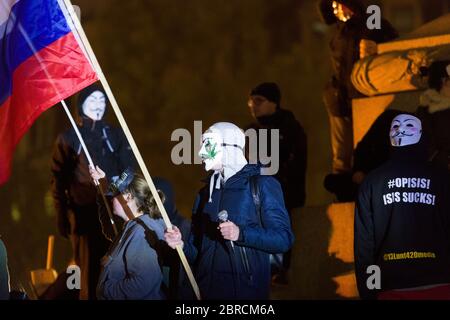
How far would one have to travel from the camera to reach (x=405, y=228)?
36.8ft

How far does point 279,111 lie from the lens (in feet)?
45.8

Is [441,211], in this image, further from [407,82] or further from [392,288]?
[407,82]

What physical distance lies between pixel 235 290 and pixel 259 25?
1486 cm

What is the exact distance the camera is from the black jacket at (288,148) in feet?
45.4

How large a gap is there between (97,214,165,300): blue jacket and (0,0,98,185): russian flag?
114 centimetres

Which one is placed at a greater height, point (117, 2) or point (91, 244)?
point (117, 2)

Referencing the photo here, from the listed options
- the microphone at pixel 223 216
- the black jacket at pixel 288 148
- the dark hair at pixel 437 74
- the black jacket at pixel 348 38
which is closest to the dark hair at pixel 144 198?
the microphone at pixel 223 216

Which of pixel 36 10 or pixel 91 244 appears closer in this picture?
pixel 36 10

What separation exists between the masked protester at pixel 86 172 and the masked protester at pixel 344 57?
196 cm

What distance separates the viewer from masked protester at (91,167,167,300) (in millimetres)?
11734

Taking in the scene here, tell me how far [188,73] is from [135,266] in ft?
44.8

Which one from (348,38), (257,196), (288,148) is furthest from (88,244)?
(348,38)
